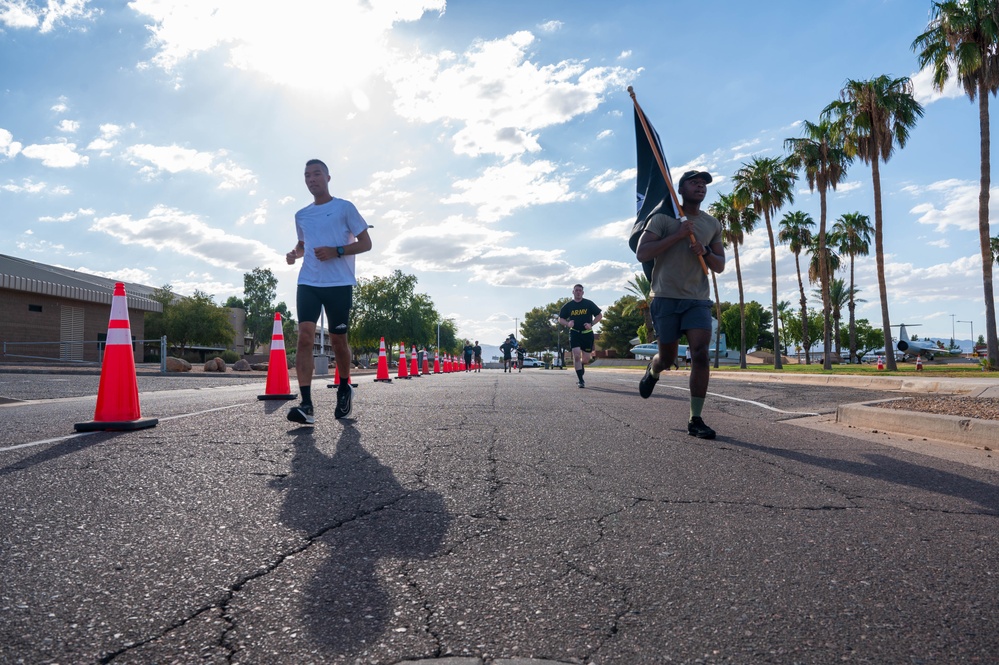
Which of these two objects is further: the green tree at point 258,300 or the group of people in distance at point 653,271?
the green tree at point 258,300

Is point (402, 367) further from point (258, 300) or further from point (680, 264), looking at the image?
point (258, 300)

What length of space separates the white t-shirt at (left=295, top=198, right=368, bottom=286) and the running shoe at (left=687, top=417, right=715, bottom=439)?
10.1 ft

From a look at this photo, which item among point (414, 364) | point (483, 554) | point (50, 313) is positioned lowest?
point (483, 554)

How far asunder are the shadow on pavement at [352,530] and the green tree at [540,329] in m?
118

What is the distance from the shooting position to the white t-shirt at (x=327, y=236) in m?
5.82

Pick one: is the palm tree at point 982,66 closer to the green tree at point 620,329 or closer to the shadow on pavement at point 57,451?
the shadow on pavement at point 57,451

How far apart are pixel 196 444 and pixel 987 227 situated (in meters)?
23.6

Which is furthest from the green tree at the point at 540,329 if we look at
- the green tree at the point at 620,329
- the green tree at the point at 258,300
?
the green tree at the point at 258,300

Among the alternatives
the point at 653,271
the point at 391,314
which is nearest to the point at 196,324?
the point at 391,314

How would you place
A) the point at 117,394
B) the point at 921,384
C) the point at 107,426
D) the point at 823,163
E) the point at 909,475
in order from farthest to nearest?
the point at 823,163 < the point at 921,384 < the point at 117,394 < the point at 107,426 < the point at 909,475

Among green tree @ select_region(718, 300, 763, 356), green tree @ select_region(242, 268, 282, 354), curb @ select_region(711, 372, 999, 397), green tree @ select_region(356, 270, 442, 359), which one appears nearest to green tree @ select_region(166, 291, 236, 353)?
green tree @ select_region(356, 270, 442, 359)

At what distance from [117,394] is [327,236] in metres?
2.04

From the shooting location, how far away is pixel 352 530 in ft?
7.97

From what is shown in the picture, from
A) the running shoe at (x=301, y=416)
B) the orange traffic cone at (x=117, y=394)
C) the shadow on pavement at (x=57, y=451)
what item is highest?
the orange traffic cone at (x=117, y=394)
